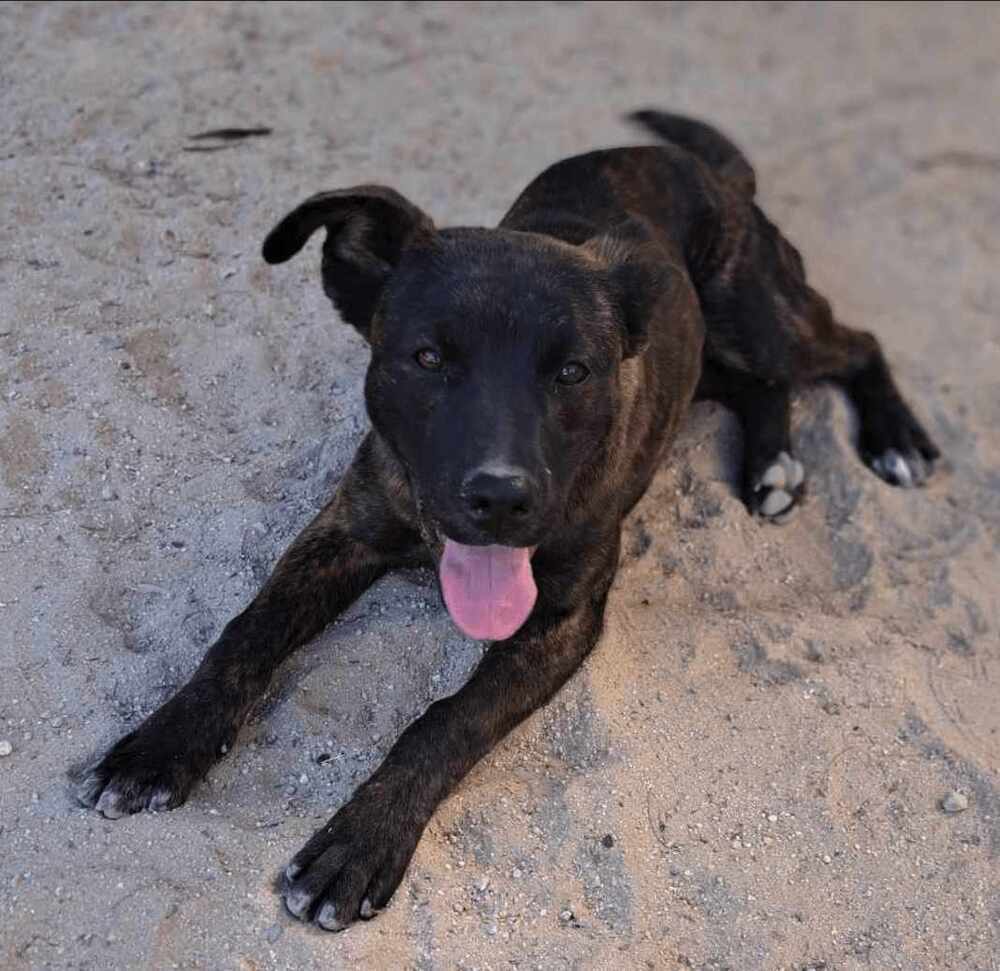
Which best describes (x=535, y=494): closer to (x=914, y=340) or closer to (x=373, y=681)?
(x=373, y=681)

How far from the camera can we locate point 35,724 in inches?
160

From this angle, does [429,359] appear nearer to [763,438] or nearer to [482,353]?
[482,353]

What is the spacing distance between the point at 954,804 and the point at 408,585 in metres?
1.96

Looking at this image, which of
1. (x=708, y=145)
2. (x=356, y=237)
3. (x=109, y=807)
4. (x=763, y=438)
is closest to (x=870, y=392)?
(x=763, y=438)

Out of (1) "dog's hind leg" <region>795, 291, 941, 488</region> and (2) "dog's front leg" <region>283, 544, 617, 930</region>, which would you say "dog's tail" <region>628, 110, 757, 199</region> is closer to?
(1) "dog's hind leg" <region>795, 291, 941, 488</region>

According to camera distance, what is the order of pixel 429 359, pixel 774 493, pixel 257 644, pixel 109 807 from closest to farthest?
pixel 109 807, pixel 429 359, pixel 257 644, pixel 774 493

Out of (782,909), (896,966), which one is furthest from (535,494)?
(896,966)

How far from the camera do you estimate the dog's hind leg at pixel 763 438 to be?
5.74m

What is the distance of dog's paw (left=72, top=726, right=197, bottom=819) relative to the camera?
3822mm

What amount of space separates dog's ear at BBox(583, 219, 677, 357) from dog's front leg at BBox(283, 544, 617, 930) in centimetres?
74

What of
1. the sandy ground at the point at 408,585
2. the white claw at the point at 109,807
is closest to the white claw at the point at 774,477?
the sandy ground at the point at 408,585

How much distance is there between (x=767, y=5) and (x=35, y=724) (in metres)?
7.58

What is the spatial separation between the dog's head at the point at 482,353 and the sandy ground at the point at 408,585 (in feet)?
2.39

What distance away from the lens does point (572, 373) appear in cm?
411
